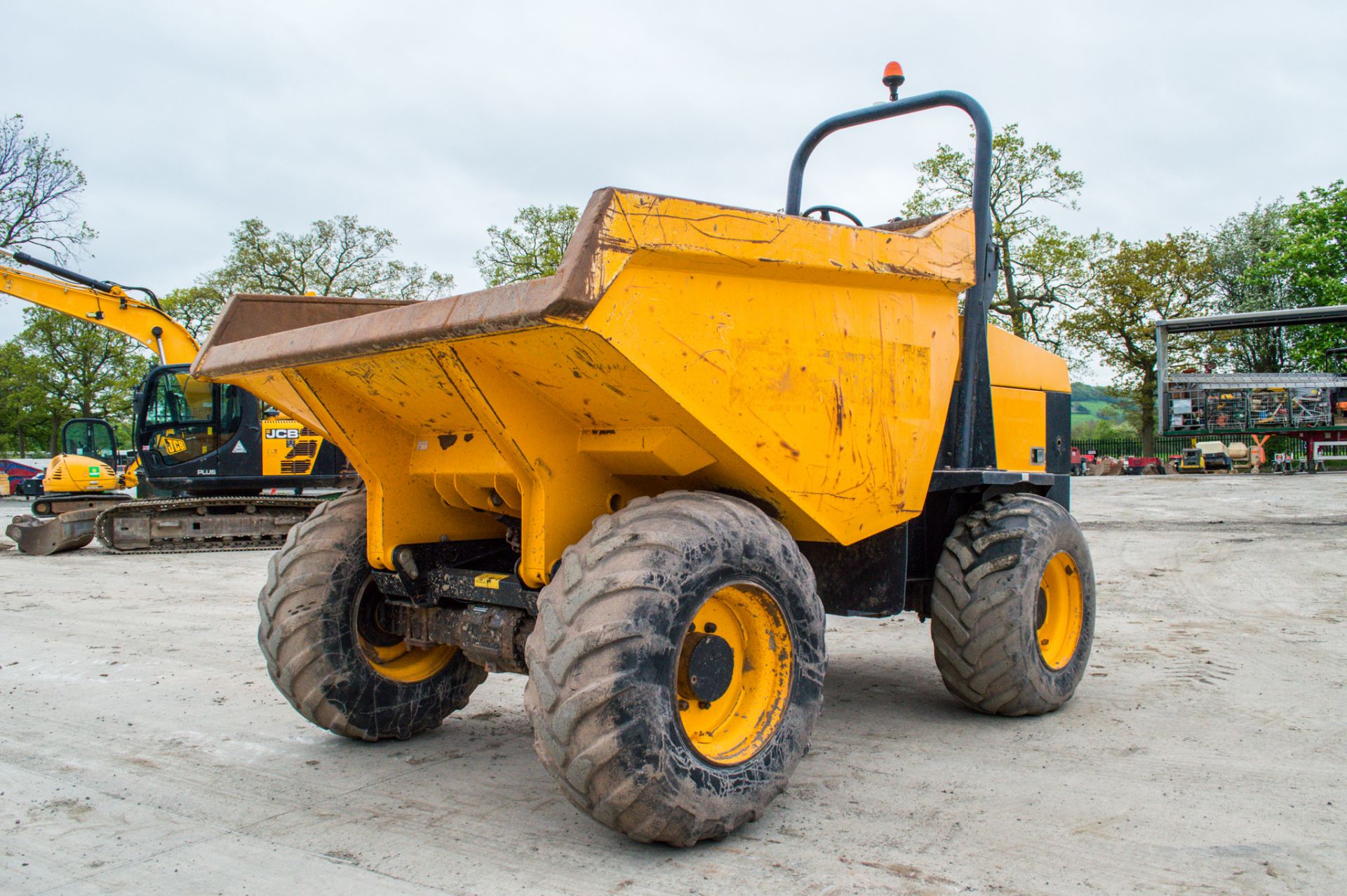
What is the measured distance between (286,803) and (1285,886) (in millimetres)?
3121

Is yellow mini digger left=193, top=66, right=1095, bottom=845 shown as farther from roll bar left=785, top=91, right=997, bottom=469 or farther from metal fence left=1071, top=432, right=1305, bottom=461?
metal fence left=1071, top=432, right=1305, bottom=461

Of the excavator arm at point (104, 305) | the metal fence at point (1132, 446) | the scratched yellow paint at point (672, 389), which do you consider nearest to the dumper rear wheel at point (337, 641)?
the scratched yellow paint at point (672, 389)

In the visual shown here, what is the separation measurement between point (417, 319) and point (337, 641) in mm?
1646

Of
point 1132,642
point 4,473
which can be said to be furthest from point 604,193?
point 4,473

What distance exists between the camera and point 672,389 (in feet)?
9.89

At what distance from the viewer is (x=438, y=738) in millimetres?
4422

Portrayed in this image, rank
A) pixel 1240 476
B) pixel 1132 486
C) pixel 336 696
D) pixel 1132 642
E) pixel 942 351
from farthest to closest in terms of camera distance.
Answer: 1. pixel 1240 476
2. pixel 1132 486
3. pixel 1132 642
4. pixel 942 351
5. pixel 336 696

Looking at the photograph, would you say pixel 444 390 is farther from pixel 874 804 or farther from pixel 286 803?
pixel 874 804

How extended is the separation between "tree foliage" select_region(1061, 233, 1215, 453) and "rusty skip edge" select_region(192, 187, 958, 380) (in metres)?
38.9

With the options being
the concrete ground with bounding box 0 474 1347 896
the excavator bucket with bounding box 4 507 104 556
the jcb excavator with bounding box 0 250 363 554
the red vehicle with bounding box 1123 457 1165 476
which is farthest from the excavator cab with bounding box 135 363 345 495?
the red vehicle with bounding box 1123 457 1165 476

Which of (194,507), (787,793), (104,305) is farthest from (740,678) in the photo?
(104,305)

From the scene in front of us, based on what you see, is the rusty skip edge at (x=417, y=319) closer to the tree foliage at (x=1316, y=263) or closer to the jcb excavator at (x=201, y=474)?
the jcb excavator at (x=201, y=474)

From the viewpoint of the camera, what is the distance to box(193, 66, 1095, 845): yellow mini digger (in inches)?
113

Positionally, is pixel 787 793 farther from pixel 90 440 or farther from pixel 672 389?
pixel 90 440
